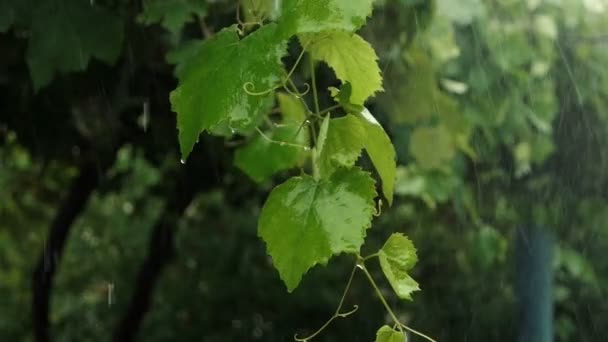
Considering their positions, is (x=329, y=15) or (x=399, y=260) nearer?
(x=329, y=15)

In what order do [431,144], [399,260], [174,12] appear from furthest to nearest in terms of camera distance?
1. [431,144]
2. [174,12]
3. [399,260]

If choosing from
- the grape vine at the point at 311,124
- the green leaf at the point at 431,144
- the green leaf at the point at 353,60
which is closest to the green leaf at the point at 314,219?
the grape vine at the point at 311,124

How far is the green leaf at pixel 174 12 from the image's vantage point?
7.00ft

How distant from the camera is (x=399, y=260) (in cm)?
129

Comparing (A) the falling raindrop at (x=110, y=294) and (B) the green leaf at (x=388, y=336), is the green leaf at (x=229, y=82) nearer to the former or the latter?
(B) the green leaf at (x=388, y=336)

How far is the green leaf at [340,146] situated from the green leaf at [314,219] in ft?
0.04

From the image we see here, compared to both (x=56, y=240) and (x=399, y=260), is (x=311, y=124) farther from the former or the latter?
(x=56, y=240)

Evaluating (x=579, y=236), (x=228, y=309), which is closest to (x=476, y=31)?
(x=579, y=236)

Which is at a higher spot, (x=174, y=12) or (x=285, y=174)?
(x=174, y=12)

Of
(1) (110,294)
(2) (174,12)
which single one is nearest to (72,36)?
(2) (174,12)

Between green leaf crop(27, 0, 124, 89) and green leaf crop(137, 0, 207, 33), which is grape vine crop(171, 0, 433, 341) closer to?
green leaf crop(137, 0, 207, 33)

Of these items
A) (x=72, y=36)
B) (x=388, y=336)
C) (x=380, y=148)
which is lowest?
(x=72, y=36)

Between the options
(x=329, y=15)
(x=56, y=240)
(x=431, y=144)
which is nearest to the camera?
(x=329, y=15)

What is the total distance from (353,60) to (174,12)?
884 mm
